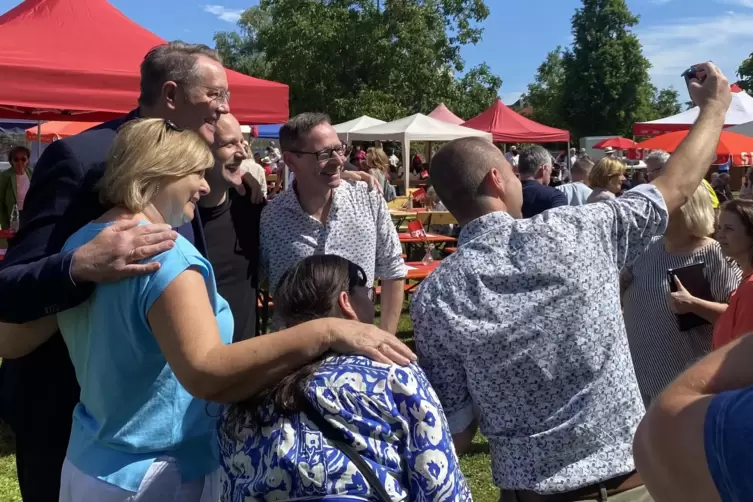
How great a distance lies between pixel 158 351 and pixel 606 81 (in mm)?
57460

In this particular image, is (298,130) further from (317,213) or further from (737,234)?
(737,234)

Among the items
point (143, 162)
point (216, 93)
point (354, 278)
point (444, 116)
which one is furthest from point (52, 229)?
point (444, 116)

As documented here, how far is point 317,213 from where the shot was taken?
136 inches

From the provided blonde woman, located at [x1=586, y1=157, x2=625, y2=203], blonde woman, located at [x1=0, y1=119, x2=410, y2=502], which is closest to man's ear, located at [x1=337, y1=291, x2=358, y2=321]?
blonde woman, located at [x1=0, y1=119, x2=410, y2=502]

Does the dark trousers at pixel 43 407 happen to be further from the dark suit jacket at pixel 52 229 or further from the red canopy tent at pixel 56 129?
the red canopy tent at pixel 56 129

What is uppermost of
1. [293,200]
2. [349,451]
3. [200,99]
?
[200,99]

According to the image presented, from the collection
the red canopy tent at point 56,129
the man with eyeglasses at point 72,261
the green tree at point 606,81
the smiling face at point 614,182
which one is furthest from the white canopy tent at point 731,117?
the green tree at point 606,81

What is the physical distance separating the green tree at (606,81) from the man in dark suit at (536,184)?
5110cm

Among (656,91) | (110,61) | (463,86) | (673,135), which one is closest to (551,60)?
(656,91)

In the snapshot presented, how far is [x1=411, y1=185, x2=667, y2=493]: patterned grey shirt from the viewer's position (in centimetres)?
186

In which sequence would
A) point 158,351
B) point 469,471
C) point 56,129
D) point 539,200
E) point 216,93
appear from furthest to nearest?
1. point 56,129
2. point 539,200
3. point 469,471
4. point 216,93
5. point 158,351

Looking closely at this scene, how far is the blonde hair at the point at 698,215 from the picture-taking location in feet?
11.8

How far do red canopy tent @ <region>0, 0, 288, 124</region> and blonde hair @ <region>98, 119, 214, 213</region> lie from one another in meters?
3.33

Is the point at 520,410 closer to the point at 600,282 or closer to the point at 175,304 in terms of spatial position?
the point at 600,282
